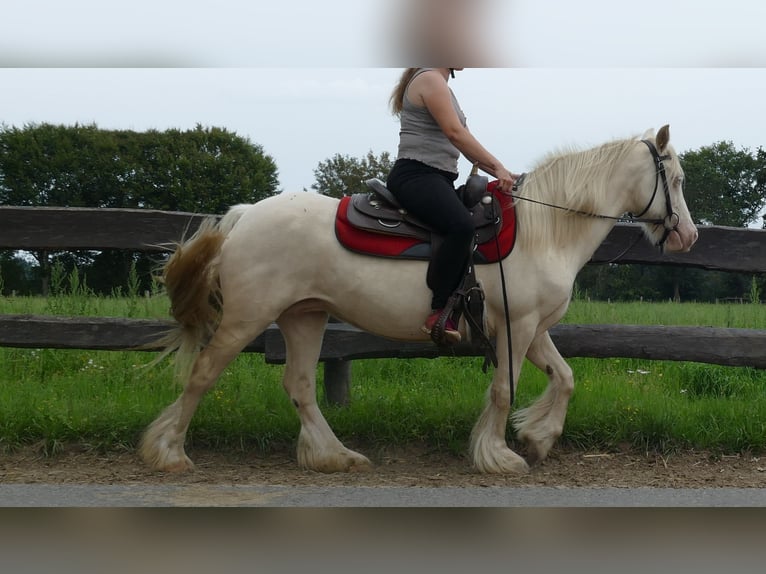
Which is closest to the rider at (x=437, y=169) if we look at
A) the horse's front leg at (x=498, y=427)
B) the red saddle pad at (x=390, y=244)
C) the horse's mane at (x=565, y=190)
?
the red saddle pad at (x=390, y=244)

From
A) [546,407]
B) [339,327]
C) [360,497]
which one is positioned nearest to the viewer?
[360,497]

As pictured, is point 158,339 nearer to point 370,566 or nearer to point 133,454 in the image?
point 133,454

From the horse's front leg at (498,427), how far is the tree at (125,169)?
62.1 feet

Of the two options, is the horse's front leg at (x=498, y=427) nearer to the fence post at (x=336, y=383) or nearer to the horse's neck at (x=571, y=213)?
the horse's neck at (x=571, y=213)

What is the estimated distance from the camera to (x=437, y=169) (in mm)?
4895

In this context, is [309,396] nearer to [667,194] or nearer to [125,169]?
[667,194]

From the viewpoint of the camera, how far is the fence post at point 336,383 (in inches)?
235

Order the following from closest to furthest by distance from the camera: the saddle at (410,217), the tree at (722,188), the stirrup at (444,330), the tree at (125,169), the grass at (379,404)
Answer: the stirrup at (444,330) → the saddle at (410,217) → the grass at (379,404) → the tree at (722,188) → the tree at (125,169)

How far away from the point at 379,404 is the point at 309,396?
768 mm

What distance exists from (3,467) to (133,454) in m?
0.79

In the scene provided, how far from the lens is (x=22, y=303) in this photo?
7.94 metres

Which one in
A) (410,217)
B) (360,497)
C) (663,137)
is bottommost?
(360,497)

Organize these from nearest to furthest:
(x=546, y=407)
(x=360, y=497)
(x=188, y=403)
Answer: (x=360, y=497), (x=188, y=403), (x=546, y=407)

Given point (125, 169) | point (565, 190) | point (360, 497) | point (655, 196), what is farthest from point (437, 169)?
point (125, 169)
